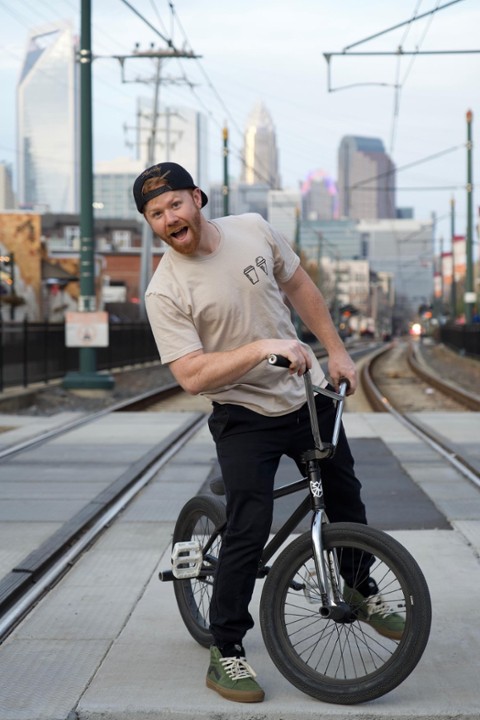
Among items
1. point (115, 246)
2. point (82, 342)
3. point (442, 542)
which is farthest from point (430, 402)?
point (115, 246)

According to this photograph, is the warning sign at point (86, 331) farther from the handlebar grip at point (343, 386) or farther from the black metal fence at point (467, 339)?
the black metal fence at point (467, 339)

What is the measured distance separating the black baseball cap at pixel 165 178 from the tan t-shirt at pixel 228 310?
213 mm

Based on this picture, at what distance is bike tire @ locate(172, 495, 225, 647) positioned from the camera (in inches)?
184

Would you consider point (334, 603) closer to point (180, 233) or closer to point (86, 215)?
point (180, 233)

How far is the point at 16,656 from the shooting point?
4645 mm

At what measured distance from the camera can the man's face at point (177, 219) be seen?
4.12 metres

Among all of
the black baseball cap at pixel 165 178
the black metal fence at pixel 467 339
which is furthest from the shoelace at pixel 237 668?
the black metal fence at pixel 467 339

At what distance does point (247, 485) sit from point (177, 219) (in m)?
0.94

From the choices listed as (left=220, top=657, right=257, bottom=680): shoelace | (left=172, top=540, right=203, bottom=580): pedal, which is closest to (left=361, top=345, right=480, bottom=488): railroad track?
(left=172, top=540, right=203, bottom=580): pedal

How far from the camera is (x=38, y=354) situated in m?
22.5

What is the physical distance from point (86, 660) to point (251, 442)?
1143 millimetres

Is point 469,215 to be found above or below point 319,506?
above

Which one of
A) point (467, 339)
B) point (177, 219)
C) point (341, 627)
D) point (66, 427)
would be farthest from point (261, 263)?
point (467, 339)

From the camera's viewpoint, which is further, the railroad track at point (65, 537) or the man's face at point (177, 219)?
the railroad track at point (65, 537)
